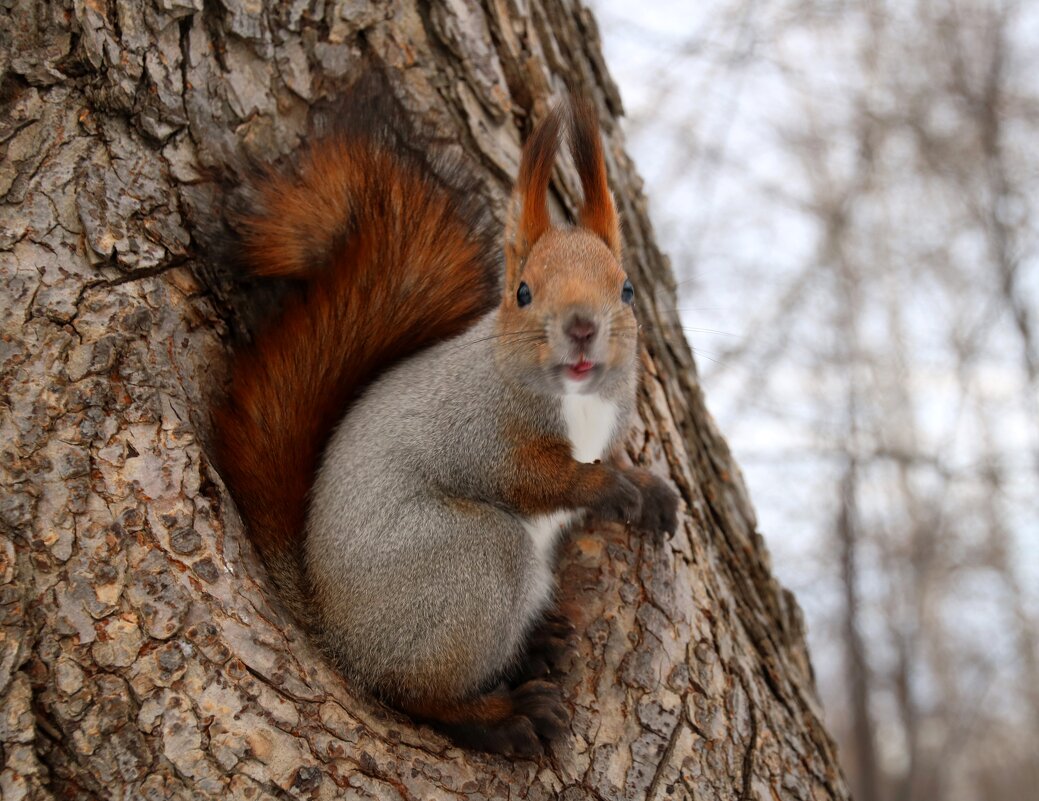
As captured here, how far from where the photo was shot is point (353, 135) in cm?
173

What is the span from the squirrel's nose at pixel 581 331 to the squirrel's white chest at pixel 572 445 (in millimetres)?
187

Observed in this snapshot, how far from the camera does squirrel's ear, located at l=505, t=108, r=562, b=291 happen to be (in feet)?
5.33

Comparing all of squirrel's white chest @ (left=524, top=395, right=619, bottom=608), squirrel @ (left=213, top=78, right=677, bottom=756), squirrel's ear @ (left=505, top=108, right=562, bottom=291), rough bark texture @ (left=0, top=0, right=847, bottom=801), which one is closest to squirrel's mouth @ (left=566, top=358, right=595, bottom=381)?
squirrel @ (left=213, top=78, right=677, bottom=756)

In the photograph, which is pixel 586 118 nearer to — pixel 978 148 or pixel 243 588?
pixel 243 588

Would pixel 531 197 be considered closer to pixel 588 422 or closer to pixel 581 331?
pixel 581 331

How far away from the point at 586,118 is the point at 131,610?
1.08m

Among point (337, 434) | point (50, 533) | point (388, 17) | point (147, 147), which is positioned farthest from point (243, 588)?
point (388, 17)

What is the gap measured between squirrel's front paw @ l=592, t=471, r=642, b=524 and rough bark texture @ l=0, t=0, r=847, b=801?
95mm

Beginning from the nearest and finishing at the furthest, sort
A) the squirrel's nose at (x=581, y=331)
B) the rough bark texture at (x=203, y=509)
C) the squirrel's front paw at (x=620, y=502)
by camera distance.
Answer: the rough bark texture at (x=203, y=509)
the squirrel's nose at (x=581, y=331)
the squirrel's front paw at (x=620, y=502)

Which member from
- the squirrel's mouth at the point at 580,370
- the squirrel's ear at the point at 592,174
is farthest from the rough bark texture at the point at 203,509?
the squirrel's mouth at the point at 580,370

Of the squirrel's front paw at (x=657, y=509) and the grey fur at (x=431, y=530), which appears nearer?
the grey fur at (x=431, y=530)

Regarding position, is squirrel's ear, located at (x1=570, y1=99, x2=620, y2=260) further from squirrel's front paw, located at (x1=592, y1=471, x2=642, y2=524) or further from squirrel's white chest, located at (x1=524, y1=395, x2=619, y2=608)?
squirrel's front paw, located at (x1=592, y1=471, x2=642, y2=524)

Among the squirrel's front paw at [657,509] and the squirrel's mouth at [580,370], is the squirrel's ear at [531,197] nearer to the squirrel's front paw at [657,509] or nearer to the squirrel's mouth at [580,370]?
the squirrel's mouth at [580,370]

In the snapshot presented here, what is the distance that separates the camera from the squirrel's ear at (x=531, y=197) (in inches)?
63.9
